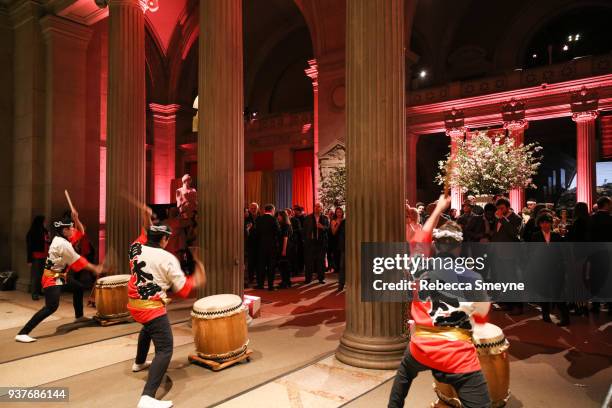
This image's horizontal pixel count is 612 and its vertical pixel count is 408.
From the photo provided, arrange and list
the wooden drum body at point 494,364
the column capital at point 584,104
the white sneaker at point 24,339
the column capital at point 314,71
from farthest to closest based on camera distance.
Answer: the column capital at point 314,71
the column capital at point 584,104
the white sneaker at point 24,339
the wooden drum body at point 494,364

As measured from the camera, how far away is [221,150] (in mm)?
6398

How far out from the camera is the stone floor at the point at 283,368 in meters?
4.03

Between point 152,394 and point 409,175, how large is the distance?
15.7m

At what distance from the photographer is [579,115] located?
15.2 m

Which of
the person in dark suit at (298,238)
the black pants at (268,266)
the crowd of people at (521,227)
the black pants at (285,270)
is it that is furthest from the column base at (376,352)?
the person in dark suit at (298,238)

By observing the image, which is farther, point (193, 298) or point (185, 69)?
point (185, 69)

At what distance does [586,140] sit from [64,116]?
16415mm

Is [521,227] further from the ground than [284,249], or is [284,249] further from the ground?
[521,227]

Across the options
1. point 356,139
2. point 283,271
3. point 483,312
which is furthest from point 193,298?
point 483,312

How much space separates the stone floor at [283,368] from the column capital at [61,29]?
6877 millimetres

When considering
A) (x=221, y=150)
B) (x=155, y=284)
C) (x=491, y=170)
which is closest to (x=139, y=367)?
(x=155, y=284)

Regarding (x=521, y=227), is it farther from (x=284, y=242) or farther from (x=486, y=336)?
(x=284, y=242)

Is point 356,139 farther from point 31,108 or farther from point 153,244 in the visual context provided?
point 31,108

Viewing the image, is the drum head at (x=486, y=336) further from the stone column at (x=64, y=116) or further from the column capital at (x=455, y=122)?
the column capital at (x=455, y=122)
